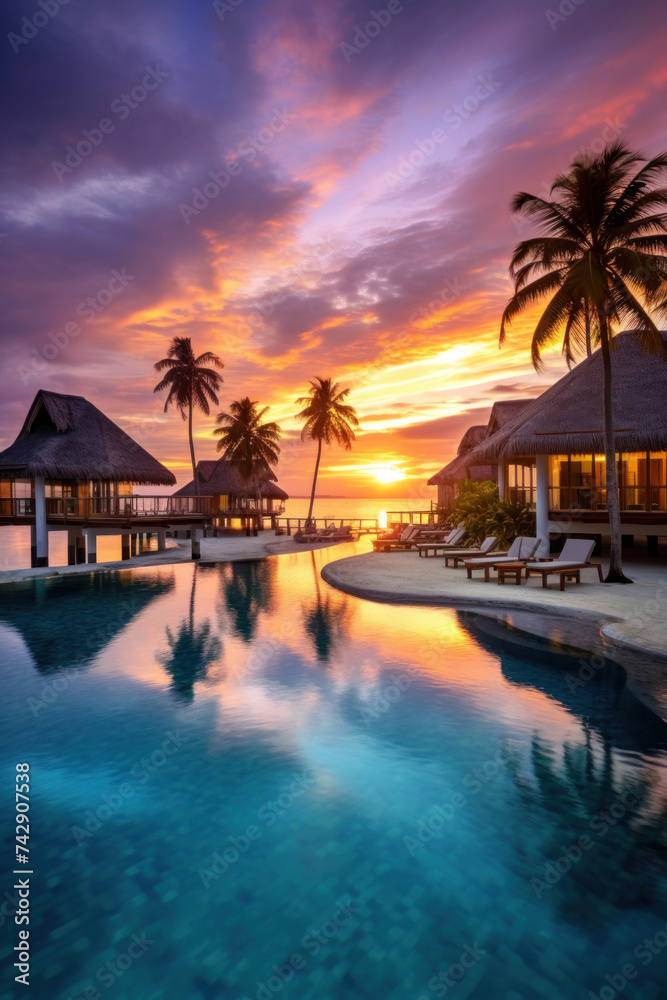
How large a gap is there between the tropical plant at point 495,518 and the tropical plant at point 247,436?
20.5 metres

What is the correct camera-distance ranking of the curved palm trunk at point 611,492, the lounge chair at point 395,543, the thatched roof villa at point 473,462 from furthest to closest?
the thatched roof villa at point 473,462, the lounge chair at point 395,543, the curved palm trunk at point 611,492

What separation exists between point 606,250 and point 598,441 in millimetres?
5754

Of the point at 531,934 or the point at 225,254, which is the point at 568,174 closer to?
the point at 225,254

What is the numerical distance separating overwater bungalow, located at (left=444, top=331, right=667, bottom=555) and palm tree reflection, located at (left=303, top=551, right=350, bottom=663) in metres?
6.15

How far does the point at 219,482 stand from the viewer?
1700 inches

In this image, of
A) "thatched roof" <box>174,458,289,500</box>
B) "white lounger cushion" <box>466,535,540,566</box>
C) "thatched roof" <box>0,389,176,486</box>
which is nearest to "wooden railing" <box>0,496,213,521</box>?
"thatched roof" <box>0,389,176,486</box>

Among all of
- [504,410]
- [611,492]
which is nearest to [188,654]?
[611,492]

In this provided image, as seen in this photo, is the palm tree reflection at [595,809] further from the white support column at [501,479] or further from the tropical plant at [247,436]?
the tropical plant at [247,436]

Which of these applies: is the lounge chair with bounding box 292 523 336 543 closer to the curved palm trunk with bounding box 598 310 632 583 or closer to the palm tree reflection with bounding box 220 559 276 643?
the palm tree reflection with bounding box 220 559 276 643

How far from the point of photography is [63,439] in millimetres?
23891

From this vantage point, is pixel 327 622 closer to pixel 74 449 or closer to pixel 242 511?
pixel 74 449

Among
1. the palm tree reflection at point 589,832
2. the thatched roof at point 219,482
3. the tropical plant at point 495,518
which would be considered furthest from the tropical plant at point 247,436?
the palm tree reflection at point 589,832

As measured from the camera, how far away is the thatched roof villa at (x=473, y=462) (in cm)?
2572

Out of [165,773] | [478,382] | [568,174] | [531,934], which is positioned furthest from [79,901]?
[478,382]
